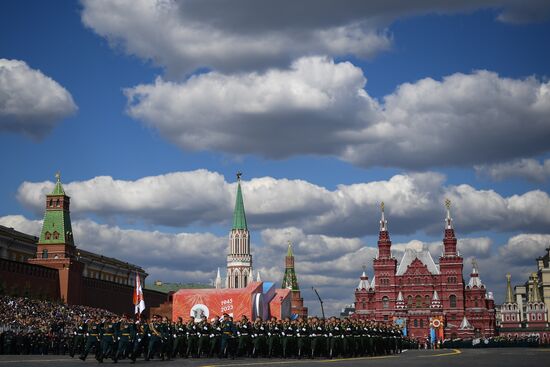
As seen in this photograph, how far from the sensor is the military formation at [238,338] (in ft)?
97.3

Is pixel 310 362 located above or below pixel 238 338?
below

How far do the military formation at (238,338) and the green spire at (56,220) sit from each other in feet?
→ 168

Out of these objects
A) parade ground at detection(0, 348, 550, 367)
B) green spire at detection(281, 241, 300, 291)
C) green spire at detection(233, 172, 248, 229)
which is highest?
green spire at detection(233, 172, 248, 229)

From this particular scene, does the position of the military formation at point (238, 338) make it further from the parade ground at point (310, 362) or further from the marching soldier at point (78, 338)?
the parade ground at point (310, 362)

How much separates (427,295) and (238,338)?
9725 cm

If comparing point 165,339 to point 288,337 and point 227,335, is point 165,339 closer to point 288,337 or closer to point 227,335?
point 227,335

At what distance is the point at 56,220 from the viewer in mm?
87875

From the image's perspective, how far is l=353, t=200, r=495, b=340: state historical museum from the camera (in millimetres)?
121500

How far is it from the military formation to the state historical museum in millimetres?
86140

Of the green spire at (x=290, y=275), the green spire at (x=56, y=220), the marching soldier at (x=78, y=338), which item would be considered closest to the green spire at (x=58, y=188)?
the green spire at (x=56, y=220)

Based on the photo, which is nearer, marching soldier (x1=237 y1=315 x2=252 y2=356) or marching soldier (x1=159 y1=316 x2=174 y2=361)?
marching soldier (x1=159 y1=316 x2=174 y2=361)

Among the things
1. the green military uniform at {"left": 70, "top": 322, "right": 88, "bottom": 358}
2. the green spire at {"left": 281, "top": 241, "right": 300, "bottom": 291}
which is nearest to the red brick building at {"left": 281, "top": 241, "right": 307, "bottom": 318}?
the green spire at {"left": 281, "top": 241, "right": 300, "bottom": 291}

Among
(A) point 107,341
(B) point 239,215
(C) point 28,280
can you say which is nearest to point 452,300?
(C) point 28,280

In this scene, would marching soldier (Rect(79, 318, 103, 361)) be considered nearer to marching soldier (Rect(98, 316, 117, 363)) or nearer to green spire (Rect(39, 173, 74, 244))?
marching soldier (Rect(98, 316, 117, 363))
